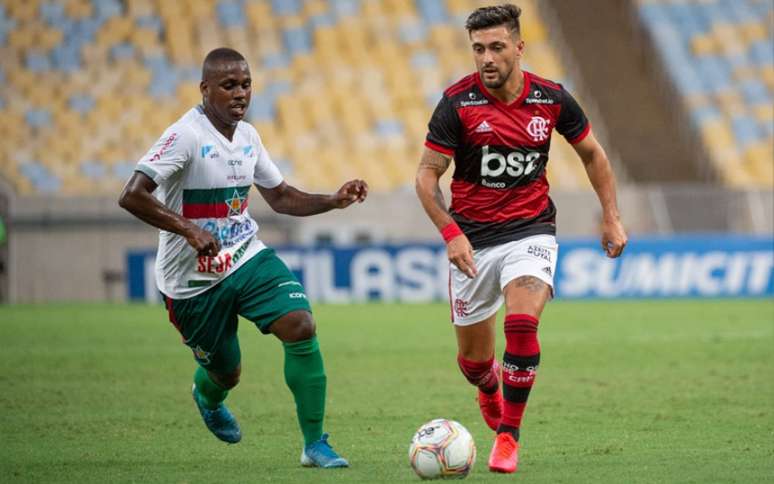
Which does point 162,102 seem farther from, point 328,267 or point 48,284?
point 328,267

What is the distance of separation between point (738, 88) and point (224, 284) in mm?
23691

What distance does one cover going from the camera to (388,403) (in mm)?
10203

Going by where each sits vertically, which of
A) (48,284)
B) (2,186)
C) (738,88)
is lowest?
(48,284)

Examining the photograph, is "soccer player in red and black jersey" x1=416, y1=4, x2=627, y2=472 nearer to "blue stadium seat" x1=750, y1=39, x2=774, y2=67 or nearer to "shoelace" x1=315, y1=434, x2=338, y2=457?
"shoelace" x1=315, y1=434, x2=338, y2=457

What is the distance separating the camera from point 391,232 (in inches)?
966

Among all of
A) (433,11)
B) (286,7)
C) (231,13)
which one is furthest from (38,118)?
(433,11)

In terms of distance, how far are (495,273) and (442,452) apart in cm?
152

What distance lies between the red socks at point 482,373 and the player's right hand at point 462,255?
1.04m

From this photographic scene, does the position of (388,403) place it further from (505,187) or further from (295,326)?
(295,326)

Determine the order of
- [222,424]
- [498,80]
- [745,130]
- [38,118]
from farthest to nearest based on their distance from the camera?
[745,130], [38,118], [222,424], [498,80]

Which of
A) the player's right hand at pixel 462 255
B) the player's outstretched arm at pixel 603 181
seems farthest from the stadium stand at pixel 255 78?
the player's right hand at pixel 462 255

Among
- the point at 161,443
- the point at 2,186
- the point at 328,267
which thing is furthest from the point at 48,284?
the point at 161,443

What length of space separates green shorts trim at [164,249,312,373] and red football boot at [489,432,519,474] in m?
1.25

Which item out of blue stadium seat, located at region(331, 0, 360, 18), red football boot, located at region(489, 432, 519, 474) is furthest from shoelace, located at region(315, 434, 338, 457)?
blue stadium seat, located at region(331, 0, 360, 18)
